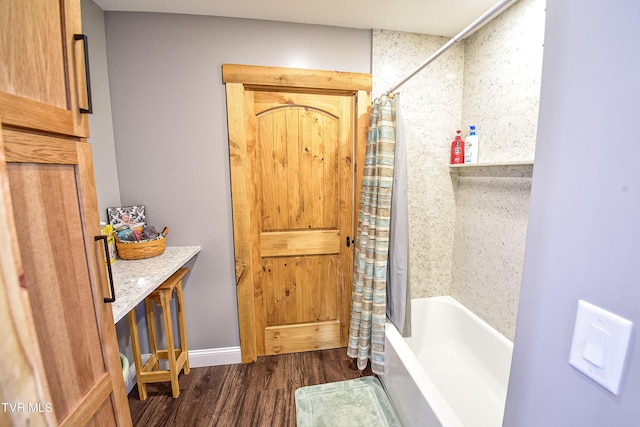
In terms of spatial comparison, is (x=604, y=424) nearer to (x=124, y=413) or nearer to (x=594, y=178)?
(x=594, y=178)

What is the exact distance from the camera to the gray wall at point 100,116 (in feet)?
4.77

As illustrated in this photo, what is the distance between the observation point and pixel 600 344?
1.30 ft

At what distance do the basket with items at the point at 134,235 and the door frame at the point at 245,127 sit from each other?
496 millimetres

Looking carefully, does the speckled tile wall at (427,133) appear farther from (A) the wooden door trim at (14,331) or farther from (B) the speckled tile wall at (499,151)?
(A) the wooden door trim at (14,331)

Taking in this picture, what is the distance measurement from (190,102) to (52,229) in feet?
4.43

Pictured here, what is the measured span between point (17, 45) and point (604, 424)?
1334 millimetres

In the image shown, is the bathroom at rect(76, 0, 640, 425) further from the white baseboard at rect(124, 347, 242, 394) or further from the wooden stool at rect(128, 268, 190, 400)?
the wooden stool at rect(128, 268, 190, 400)

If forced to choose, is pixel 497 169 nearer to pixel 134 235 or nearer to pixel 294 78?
pixel 294 78

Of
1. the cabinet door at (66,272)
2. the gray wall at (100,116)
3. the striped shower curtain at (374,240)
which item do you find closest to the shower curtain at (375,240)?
the striped shower curtain at (374,240)

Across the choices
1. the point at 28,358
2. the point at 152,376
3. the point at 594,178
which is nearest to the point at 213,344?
the point at 152,376

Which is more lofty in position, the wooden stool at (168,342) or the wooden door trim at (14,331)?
the wooden door trim at (14,331)

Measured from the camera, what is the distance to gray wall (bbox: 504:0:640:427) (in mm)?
366

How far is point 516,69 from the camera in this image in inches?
57.9

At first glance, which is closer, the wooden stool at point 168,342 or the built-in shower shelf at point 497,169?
the built-in shower shelf at point 497,169
